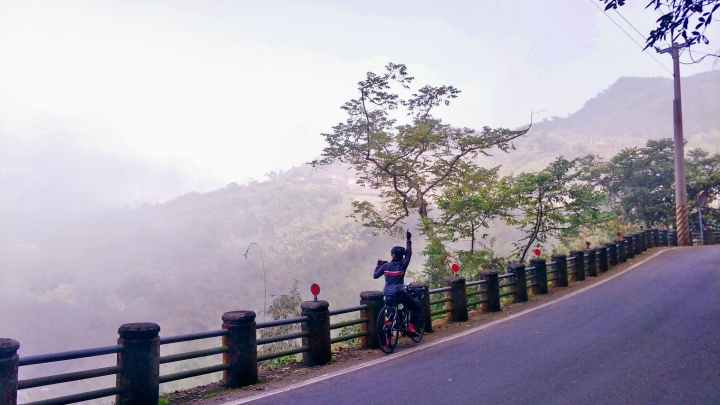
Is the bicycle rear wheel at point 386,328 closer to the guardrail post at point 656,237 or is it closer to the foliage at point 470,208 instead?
the foliage at point 470,208

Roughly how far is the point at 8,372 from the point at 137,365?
1.36 meters

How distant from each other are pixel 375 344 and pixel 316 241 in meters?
55.4

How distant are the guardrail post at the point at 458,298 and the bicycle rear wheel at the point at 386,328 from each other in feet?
11.0

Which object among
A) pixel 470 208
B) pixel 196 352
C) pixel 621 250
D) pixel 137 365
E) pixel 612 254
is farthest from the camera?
pixel 621 250

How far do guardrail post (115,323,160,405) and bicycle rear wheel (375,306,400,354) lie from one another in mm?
3896

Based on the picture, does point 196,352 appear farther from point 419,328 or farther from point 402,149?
point 402,149

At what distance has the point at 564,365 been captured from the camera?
7141 millimetres

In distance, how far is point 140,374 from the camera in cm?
595

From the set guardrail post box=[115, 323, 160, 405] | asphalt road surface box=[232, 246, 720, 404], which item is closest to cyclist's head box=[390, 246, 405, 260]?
asphalt road surface box=[232, 246, 720, 404]

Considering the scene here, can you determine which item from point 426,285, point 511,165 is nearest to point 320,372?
point 426,285

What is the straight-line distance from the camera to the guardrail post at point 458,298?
1174 cm

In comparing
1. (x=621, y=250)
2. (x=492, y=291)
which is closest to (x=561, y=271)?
(x=492, y=291)

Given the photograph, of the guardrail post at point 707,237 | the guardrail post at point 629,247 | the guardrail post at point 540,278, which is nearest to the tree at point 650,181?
the guardrail post at point 707,237

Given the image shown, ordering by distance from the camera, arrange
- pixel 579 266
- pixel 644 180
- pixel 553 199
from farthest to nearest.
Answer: pixel 644 180
pixel 553 199
pixel 579 266
